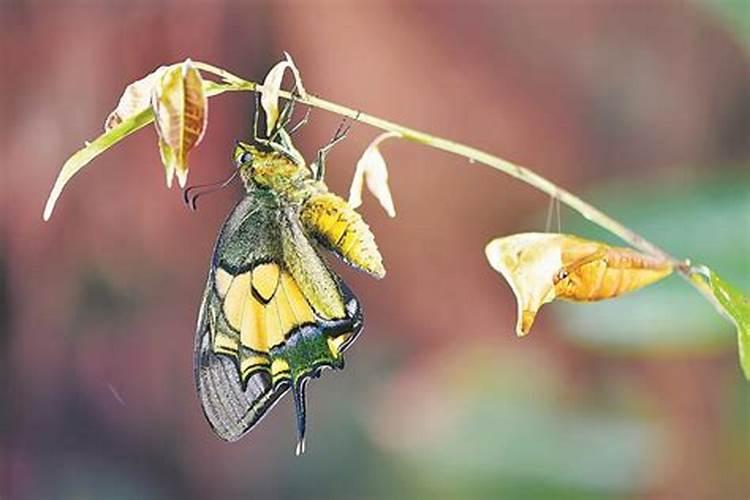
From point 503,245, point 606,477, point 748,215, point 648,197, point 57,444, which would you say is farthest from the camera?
point 57,444

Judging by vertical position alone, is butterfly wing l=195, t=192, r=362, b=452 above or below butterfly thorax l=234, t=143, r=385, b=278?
below

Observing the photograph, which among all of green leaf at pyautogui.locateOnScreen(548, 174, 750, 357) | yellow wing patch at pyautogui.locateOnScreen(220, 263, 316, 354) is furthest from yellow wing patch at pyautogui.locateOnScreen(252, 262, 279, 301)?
green leaf at pyautogui.locateOnScreen(548, 174, 750, 357)

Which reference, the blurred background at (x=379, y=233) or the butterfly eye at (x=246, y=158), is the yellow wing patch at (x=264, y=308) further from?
the blurred background at (x=379, y=233)

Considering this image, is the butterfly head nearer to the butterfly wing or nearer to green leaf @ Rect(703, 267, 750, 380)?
the butterfly wing

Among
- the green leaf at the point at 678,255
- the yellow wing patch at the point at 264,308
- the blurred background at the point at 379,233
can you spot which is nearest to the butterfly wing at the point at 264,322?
the yellow wing patch at the point at 264,308

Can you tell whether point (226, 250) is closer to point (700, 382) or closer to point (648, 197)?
point (648, 197)

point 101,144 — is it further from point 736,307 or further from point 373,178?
point 736,307

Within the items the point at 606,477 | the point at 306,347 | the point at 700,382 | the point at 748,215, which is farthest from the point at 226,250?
the point at 700,382
